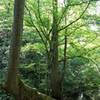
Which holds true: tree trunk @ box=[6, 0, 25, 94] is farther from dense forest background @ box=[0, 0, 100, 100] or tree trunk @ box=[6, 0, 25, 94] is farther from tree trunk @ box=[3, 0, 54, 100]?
dense forest background @ box=[0, 0, 100, 100]

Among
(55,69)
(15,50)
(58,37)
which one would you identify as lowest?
(55,69)

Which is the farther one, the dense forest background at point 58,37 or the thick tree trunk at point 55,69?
the thick tree trunk at point 55,69

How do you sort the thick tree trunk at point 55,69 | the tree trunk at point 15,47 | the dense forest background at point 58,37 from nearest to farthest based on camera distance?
the tree trunk at point 15,47 → the dense forest background at point 58,37 → the thick tree trunk at point 55,69

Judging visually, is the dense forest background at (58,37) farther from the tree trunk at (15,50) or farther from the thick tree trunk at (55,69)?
the tree trunk at (15,50)

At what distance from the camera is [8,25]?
313 inches

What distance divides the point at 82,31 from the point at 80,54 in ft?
2.52

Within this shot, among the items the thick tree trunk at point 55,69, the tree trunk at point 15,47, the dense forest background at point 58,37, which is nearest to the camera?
the tree trunk at point 15,47

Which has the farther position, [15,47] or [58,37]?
[58,37]

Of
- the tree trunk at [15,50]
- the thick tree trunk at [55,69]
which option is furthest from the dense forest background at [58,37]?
the tree trunk at [15,50]

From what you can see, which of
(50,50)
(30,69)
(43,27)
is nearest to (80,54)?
(50,50)

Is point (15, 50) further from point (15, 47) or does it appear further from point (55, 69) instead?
point (55, 69)

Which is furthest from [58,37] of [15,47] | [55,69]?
[15,47]

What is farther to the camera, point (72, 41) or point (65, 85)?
point (65, 85)

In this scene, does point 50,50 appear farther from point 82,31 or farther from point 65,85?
point 65,85
